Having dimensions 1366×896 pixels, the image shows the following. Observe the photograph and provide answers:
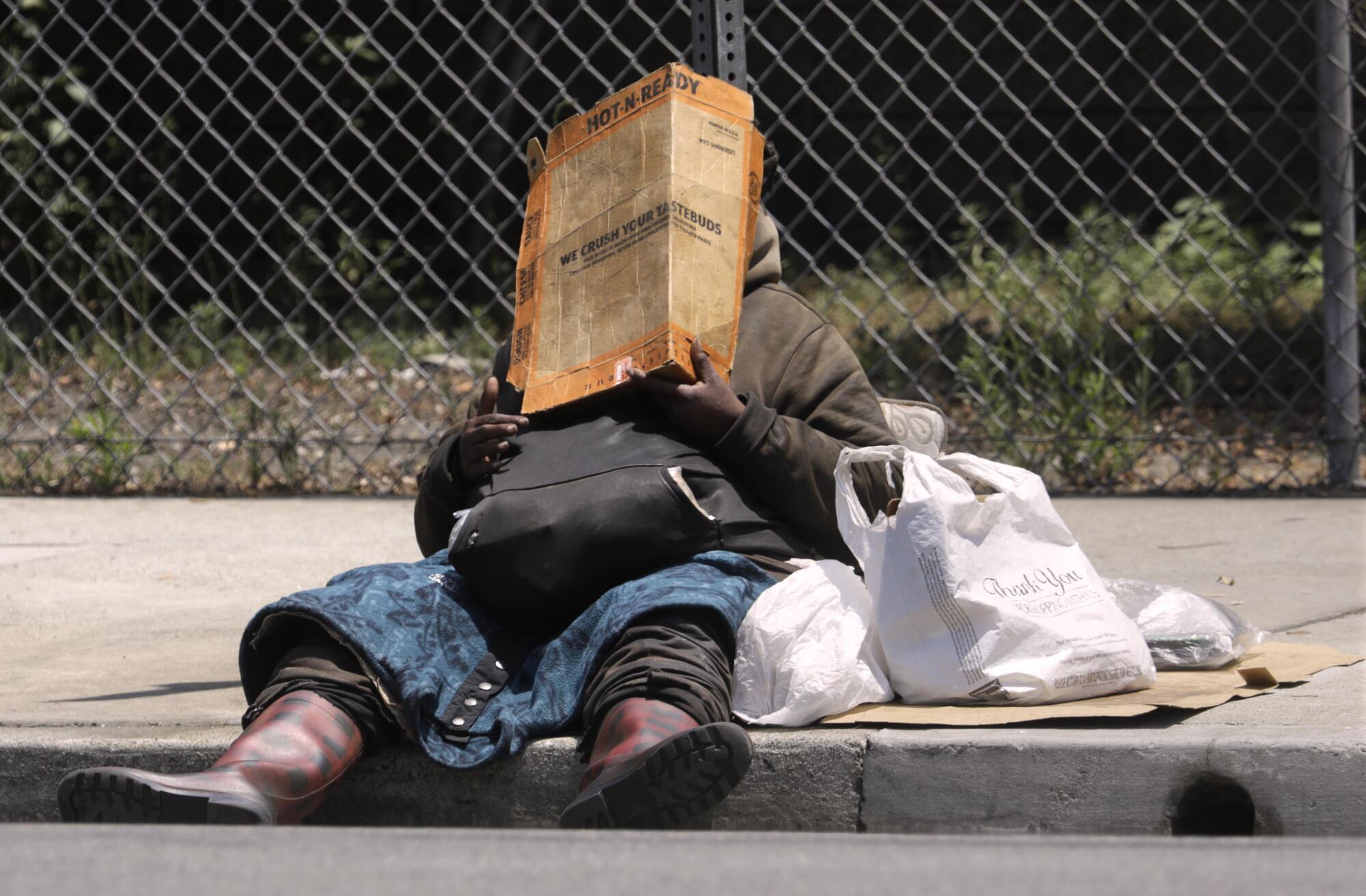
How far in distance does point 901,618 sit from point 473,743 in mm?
710

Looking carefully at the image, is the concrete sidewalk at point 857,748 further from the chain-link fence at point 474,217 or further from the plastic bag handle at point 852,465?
the chain-link fence at point 474,217

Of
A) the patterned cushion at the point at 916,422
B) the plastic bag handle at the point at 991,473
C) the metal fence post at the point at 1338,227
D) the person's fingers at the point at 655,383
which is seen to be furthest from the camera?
the metal fence post at the point at 1338,227

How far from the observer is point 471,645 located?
8.24 feet

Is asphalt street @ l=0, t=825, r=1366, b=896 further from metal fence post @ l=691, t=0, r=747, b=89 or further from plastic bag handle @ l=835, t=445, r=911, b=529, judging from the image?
metal fence post @ l=691, t=0, r=747, b=89

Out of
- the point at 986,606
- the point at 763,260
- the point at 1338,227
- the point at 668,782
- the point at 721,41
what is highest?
the point at 721,41

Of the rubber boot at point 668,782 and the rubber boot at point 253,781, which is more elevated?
the rubber boot at point 668,782

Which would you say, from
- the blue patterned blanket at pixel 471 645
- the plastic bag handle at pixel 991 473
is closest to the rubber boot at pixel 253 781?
the blue patterned blanket at pixel 471 645

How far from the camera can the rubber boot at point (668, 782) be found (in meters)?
2.00

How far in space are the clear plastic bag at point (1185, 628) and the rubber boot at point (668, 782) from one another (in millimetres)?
940

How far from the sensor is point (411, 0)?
23.9 feet

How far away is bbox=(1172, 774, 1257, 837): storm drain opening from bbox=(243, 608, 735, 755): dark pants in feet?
2.28

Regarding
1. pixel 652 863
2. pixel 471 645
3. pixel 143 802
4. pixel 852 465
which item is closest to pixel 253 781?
pixel 143 802

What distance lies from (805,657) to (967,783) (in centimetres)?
33

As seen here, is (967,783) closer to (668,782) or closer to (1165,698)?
(1165,698)
